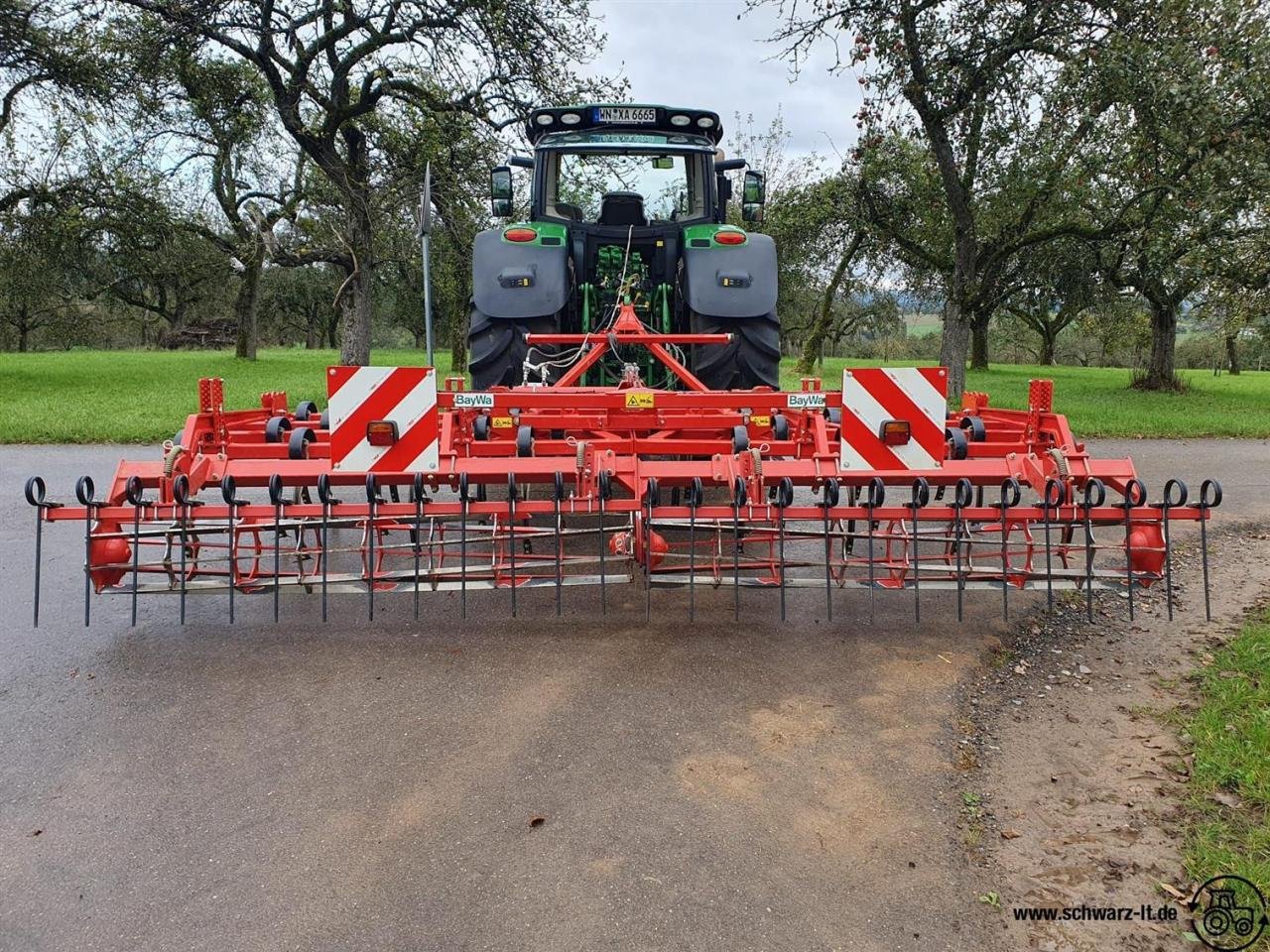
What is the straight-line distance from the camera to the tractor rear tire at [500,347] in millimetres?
6238

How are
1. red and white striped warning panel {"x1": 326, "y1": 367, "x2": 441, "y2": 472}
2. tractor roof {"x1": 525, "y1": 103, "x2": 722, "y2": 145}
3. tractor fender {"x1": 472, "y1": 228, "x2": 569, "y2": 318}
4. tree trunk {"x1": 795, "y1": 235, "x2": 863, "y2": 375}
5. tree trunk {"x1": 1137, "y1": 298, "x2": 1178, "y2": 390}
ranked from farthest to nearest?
tree trunk {"x1": 795, "y1": 235, "x2": 863, "y2": 375}
tree trunk {"x1": 1137, "y1": 298, "x2": 1178, "y2": 390}
tractor roof {"x1": 525, "y1": 103, "x2": 722, "y2": 145}
tractor fender {"x1": 472, "y1": 228, "x2": 569, "y2": 318}
red and white striped warning panel {"x1": 326, "y1": 367, "x2": 441, "y2": 472}

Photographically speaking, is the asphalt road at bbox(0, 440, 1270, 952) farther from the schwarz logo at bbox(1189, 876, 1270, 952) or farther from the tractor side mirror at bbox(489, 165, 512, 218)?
the tractor side mirror at bbox(489, 165, 512, 218)

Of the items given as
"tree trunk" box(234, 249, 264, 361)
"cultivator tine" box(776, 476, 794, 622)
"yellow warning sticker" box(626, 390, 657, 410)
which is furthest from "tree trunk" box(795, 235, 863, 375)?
"cultivator tine" box(776, 476, 794, 622)

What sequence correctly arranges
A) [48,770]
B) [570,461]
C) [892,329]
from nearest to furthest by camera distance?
[48,770], [570,461], [892,329]

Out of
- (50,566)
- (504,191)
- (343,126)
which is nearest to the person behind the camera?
(50,566)

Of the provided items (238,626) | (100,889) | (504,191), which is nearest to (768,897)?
(100,889)

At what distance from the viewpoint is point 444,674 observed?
3676 millimetres

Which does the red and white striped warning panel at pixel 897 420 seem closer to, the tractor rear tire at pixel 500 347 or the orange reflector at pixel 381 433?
the orange reflector at pixel 381 433

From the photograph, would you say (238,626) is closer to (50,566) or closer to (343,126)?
(50,566)

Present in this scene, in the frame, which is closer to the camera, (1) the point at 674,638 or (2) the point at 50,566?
(1) the point at 674,638

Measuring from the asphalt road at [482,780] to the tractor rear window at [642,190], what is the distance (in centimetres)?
367

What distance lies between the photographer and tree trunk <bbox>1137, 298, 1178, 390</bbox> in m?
21.2

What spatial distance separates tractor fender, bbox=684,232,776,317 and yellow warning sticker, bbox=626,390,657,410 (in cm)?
163

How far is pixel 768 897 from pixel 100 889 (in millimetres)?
1748
